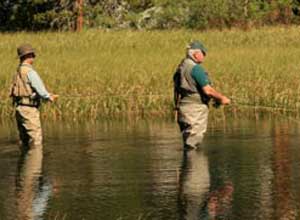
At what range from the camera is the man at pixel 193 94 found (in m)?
13.5

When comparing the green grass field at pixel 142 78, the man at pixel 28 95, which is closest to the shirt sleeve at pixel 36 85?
the man at pixel 28 95

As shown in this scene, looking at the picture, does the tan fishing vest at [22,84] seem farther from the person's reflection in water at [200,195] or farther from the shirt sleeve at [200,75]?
the person's reflection in water at [200,195]

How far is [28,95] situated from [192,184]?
4144 millimetres

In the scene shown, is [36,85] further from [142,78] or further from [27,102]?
[142,78]

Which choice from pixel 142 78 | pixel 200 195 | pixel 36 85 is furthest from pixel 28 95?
pixel 142 78

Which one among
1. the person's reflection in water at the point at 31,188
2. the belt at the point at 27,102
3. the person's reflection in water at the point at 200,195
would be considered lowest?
the person's reflection in water at the point at 200,195

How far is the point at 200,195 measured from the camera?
1042 cm

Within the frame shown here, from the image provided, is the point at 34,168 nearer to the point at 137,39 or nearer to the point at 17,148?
the point at 17,148

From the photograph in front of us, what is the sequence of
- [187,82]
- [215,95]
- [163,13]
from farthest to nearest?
[163,13] < [187,82] < [215,95]

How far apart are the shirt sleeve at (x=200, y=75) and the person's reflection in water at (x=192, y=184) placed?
0.85 meters

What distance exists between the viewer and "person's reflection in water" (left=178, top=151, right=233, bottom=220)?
9.47 meters

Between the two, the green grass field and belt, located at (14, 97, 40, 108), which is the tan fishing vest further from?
the green grass field

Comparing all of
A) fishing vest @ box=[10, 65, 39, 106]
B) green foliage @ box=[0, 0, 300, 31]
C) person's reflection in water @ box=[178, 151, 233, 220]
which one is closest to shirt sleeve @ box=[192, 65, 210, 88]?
person's reflection in water @ box=[178, 151, 233, 220]

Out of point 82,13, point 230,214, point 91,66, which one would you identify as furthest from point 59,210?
point 82,13
